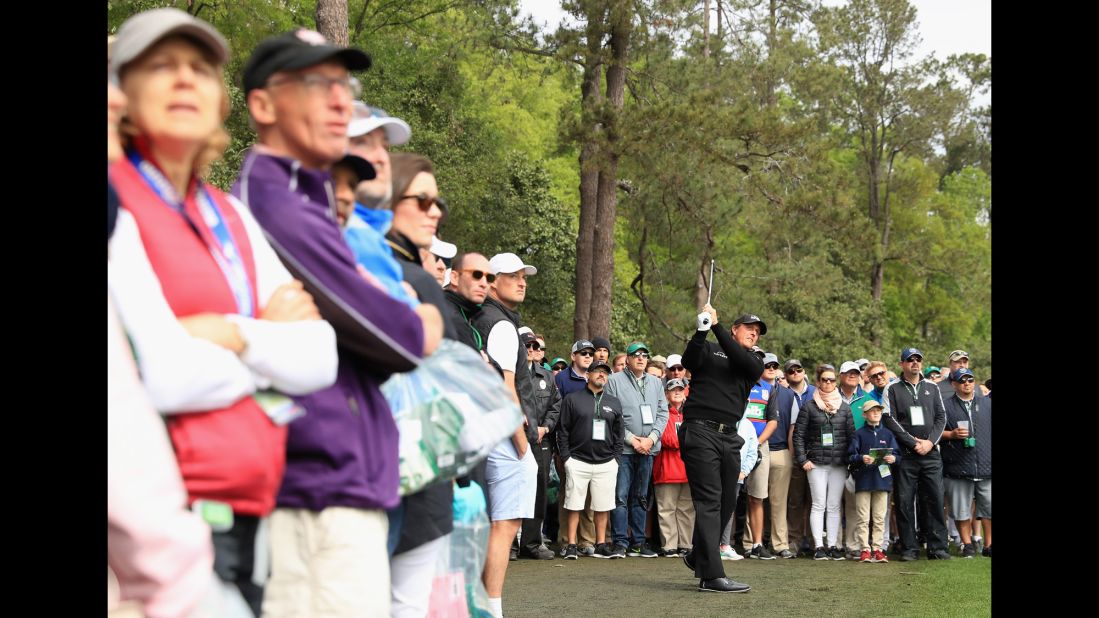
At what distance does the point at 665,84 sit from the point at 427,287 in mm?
23275

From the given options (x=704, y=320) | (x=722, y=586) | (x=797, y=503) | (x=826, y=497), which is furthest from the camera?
(x=797, y=503)

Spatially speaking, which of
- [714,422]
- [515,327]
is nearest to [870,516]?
[714,422]

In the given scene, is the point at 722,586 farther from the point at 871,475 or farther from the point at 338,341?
the point at 338,341

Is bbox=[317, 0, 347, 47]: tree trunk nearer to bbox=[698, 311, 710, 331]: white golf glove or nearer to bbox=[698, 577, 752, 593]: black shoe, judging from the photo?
bbox=[698, 311, 710, 331]: white golf glove

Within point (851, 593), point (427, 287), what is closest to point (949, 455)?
point (851, 593)

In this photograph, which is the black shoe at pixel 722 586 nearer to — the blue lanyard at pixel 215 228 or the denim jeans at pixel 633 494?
the denim jeans at pixel 633 494

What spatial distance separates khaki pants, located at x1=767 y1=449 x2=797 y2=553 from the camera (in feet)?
50.9

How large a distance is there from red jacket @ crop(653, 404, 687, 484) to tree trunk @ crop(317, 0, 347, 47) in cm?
637

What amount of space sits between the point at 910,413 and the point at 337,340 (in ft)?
43.0

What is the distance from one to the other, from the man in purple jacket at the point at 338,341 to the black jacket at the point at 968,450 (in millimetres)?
13498

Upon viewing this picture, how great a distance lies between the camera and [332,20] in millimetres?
11930

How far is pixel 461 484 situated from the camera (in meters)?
4.86

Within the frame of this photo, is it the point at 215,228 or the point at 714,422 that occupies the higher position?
the point at 215,228

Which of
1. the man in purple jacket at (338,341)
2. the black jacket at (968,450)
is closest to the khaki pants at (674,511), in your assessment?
the black jacket at (968,450)
